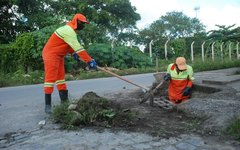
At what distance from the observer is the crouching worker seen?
5.63 m

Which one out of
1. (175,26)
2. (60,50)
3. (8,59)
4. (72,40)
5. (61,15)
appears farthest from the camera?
(175,26)

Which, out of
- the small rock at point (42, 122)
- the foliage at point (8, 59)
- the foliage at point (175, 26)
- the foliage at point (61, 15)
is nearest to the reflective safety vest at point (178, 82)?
the small rock at point (42, 122)

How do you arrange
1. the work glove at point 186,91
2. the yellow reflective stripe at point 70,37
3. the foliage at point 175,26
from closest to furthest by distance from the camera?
the yellow reflective stripe at point 70,37, the work glove at point 186,91, the foliage at point 175,26

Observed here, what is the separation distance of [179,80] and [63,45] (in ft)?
6.66

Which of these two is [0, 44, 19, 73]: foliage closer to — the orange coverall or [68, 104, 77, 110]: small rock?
the orange coverall

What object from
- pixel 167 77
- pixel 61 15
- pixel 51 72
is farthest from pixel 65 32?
pixel 61 15

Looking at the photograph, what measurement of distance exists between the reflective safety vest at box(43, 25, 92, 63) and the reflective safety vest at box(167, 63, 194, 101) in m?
1.56

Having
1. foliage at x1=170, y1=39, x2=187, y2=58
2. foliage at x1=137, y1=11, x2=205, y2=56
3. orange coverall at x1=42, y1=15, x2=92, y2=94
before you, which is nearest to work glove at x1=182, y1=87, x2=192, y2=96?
orange coverall at x1=42, y1=15, x2=92, y2=94

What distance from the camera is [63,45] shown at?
16.6 feet

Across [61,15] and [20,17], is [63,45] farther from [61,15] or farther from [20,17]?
[20,17]

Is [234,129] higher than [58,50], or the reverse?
[58,50]

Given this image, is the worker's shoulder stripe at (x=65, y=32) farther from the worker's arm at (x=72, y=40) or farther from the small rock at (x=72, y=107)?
the small rock at (x=72, y=107)

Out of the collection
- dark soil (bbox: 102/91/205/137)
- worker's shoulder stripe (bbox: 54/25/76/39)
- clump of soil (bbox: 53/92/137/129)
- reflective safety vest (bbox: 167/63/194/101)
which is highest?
worker's shoulder stripe (bbox: 54/25/76/39)

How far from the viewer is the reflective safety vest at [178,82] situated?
5.63m
